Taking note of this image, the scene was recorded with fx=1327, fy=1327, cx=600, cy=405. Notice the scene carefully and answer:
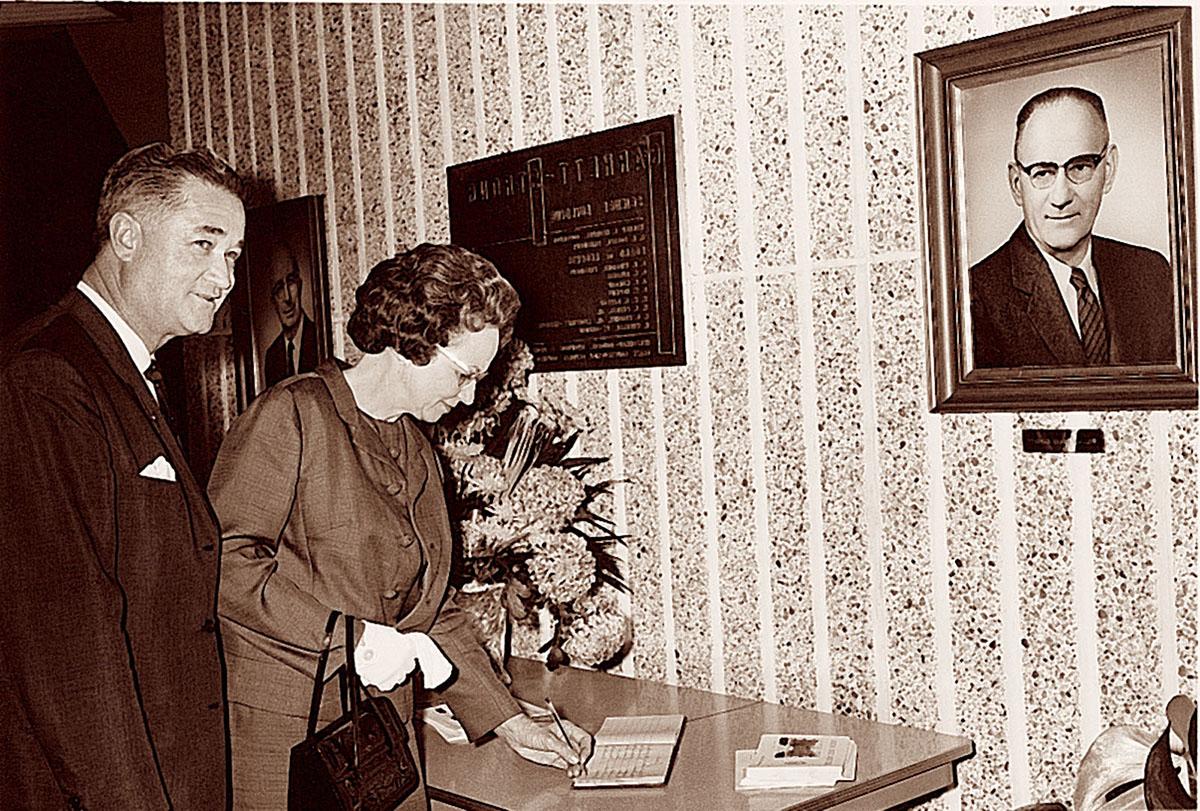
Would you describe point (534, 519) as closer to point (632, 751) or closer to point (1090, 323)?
point (632, 751)

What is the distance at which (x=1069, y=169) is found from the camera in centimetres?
241

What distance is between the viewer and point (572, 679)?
3.31 meters

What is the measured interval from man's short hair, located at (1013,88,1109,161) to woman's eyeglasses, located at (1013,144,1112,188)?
4cm

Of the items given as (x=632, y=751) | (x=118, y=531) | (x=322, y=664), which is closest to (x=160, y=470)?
(x=118, y=531)

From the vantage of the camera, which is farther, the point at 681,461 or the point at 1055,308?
the point at 681,461

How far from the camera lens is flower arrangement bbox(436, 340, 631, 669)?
10.1 ft

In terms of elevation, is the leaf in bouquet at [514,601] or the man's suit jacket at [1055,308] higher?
the man's suit jacket at [1055,308]

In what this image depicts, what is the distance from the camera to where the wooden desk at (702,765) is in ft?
7.67

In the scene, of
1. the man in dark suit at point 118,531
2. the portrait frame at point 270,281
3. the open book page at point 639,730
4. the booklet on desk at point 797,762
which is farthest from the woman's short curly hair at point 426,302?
the portrait frame at point 270,281

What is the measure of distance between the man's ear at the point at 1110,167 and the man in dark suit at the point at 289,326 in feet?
8.81

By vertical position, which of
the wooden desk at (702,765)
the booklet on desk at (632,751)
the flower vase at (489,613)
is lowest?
the wooden desk at (702,765)

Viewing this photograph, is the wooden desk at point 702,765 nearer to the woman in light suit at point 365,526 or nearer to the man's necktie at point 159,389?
the woman in light suit at point 365,526

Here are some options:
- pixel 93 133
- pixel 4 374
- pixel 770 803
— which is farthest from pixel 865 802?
pixel 93 133

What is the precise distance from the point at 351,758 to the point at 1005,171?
62.9 inches
